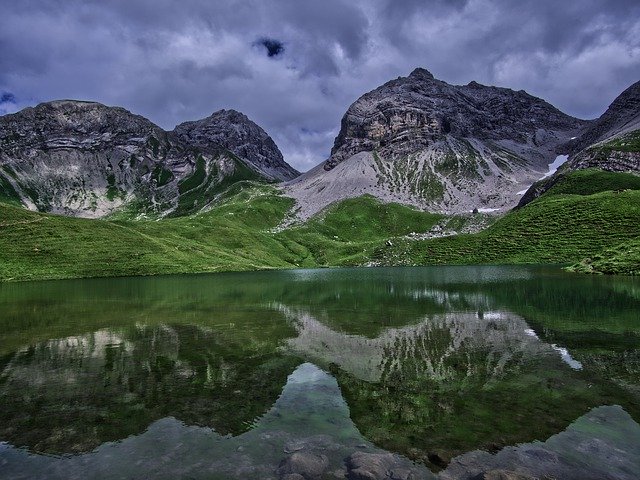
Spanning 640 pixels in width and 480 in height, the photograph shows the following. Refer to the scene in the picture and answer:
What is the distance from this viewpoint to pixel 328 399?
16719 millimetres

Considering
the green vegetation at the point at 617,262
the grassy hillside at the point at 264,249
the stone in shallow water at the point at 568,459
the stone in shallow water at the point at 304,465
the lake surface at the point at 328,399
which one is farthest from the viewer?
the grassy hillside at the point at 264,249

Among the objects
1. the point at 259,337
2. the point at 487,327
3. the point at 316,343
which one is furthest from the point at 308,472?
the point at 487,327

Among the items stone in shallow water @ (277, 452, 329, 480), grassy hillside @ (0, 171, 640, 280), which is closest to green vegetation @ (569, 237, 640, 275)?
grassy hillside @ (0, 171, 640, 280)

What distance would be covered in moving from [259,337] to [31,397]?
1455 centimetres

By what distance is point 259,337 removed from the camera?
2930 centimetres

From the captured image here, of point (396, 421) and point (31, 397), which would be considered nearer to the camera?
point (396, 421)

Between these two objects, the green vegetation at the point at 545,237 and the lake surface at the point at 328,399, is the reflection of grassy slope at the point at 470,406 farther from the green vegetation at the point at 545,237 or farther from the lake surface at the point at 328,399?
the green vegetation at the point at 545,237

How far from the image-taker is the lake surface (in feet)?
37.6

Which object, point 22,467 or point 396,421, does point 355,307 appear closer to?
point 396,421

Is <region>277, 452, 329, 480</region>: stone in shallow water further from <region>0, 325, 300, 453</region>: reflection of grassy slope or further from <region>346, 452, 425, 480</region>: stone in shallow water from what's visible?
<region>0, 325, 300, 453</region>: reflection of grassy slope

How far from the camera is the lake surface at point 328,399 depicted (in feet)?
37.6

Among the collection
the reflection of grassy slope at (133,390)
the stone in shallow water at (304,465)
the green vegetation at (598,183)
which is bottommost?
the reflection of grassy slope at (133,390)

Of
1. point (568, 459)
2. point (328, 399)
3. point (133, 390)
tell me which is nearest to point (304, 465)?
point (328, 399)

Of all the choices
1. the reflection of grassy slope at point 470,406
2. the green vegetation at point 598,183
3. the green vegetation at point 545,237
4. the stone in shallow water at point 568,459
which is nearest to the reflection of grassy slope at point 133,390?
the reflection of grassy slope at point 470,406
